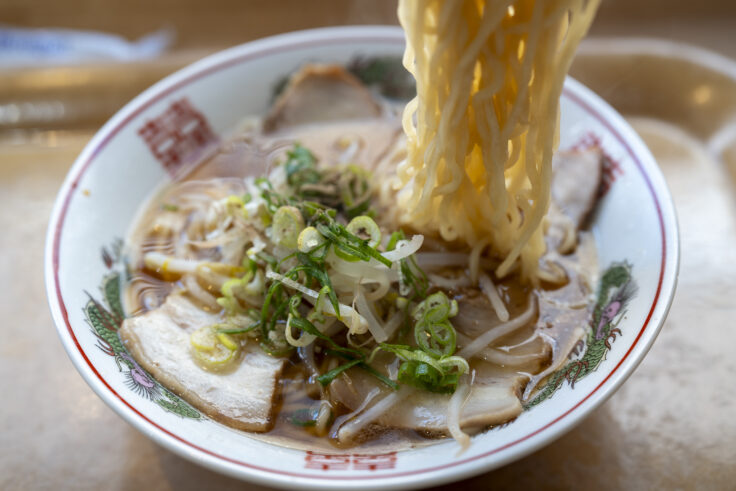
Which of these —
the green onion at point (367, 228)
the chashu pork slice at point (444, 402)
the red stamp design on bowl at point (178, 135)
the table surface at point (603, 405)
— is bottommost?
the table surface at point (603, 405)

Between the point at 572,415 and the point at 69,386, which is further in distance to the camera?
the point at 69,386

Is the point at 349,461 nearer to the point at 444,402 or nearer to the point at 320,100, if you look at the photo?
the point at 444,402

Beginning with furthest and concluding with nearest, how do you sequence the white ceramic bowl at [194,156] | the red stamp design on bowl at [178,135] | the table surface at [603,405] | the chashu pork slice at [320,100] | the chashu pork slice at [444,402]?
1. the chashu pork slice at [320,100]
2. the red stamp design on bowl at [178,135]
3. the table surface at [603,405]
4. the chashu pork slice at [444,402]
5. the white ceramic bowl at [194,156]

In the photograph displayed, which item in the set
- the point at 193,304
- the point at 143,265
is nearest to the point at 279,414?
the point at 193,304

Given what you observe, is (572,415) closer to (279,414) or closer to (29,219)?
(279,414)

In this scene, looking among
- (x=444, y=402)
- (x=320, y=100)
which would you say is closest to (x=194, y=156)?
(x=320, y=100)

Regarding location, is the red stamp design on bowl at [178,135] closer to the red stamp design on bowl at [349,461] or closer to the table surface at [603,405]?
the table surface at [603,405]

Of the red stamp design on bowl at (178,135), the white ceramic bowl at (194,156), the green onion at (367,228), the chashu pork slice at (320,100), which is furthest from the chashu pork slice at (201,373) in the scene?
the chashu pork slice at (320,100)

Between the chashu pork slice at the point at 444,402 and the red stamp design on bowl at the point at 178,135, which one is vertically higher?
the red stamp design on bowl at the point at 178,135
